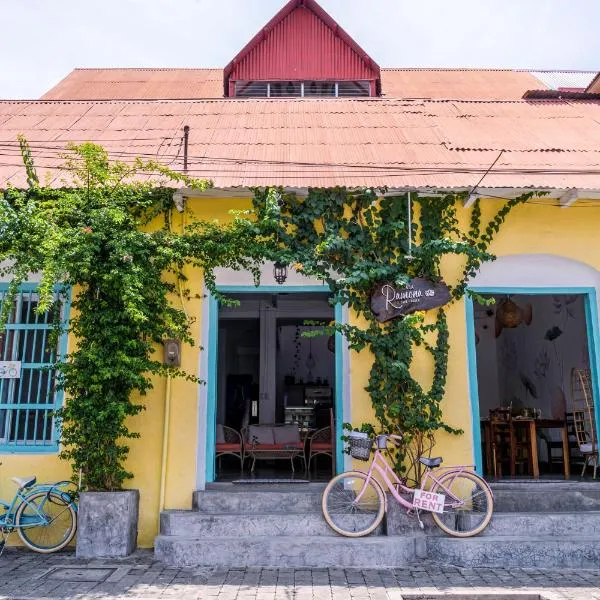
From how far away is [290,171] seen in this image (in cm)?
747

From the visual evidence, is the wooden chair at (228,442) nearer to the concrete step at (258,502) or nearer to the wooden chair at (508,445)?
the concrete step at (258,502)

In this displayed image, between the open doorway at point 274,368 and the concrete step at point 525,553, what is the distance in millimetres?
4390

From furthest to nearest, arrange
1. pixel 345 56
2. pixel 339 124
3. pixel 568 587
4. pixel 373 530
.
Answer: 1. pixel 345 56
2. pixel 339 124
3. pixel 373 530
4. pixel 568 587

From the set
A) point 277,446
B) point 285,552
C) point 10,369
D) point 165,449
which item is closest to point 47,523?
point 165,449

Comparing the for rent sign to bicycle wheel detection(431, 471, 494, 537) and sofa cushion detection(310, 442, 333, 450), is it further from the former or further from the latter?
sofa cushion detection(310, 442, 333, 450)

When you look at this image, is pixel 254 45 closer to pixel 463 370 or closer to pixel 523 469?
pixel 463 370

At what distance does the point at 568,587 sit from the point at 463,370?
255 cm

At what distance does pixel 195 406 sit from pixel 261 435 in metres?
2.22

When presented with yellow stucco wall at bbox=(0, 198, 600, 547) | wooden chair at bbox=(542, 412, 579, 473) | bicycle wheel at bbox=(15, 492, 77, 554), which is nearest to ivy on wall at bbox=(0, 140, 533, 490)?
yellow stucco wall at bbox=(0, 198, 600, 547)

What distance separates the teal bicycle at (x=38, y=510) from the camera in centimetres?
664

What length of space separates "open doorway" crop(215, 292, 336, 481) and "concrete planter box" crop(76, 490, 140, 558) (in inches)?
159

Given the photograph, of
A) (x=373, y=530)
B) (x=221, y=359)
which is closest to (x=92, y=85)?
(x=221, y=359)

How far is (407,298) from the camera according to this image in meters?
7.12

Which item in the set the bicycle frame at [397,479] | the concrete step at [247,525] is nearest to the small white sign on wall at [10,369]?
the concrete step at [247,525]
